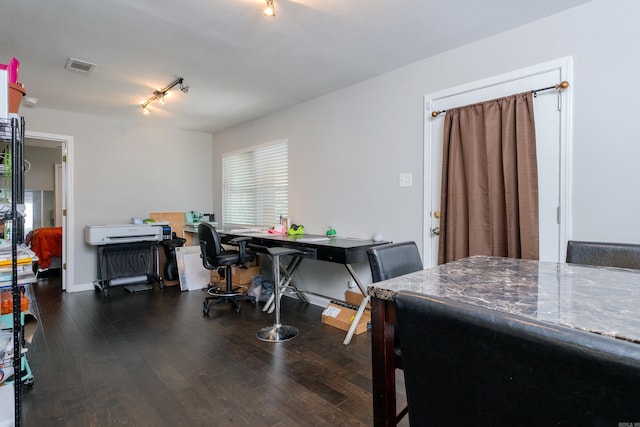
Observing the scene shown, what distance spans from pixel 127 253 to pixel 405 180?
3885 mm

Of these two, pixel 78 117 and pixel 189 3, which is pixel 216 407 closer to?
pixel 189 3

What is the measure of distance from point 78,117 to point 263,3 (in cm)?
382

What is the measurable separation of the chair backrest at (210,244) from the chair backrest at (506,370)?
314 centimetres

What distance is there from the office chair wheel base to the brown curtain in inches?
56.6

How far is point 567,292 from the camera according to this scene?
3.40 ft

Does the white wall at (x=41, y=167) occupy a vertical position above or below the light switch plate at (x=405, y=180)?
above

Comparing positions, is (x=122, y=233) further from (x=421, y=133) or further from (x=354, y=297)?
(x=421, y=133)

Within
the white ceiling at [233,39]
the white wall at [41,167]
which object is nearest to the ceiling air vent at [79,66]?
the white ceiling at [233,39]

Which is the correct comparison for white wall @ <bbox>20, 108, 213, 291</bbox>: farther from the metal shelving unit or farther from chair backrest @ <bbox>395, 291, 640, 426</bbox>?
chair backrest @ <bbox>395, 291, 640, 426</bbox>

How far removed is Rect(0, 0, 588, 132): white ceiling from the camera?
2135 millimetres

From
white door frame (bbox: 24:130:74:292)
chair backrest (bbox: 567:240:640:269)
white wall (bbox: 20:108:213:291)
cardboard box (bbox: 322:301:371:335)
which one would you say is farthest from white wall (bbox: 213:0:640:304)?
white door frame (bbox: 24:130:74:292)

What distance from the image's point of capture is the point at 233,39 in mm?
2535

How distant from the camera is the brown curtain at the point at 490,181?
7.52ft

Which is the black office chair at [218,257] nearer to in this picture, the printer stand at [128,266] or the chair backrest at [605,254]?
the printer stand at [128,266]
